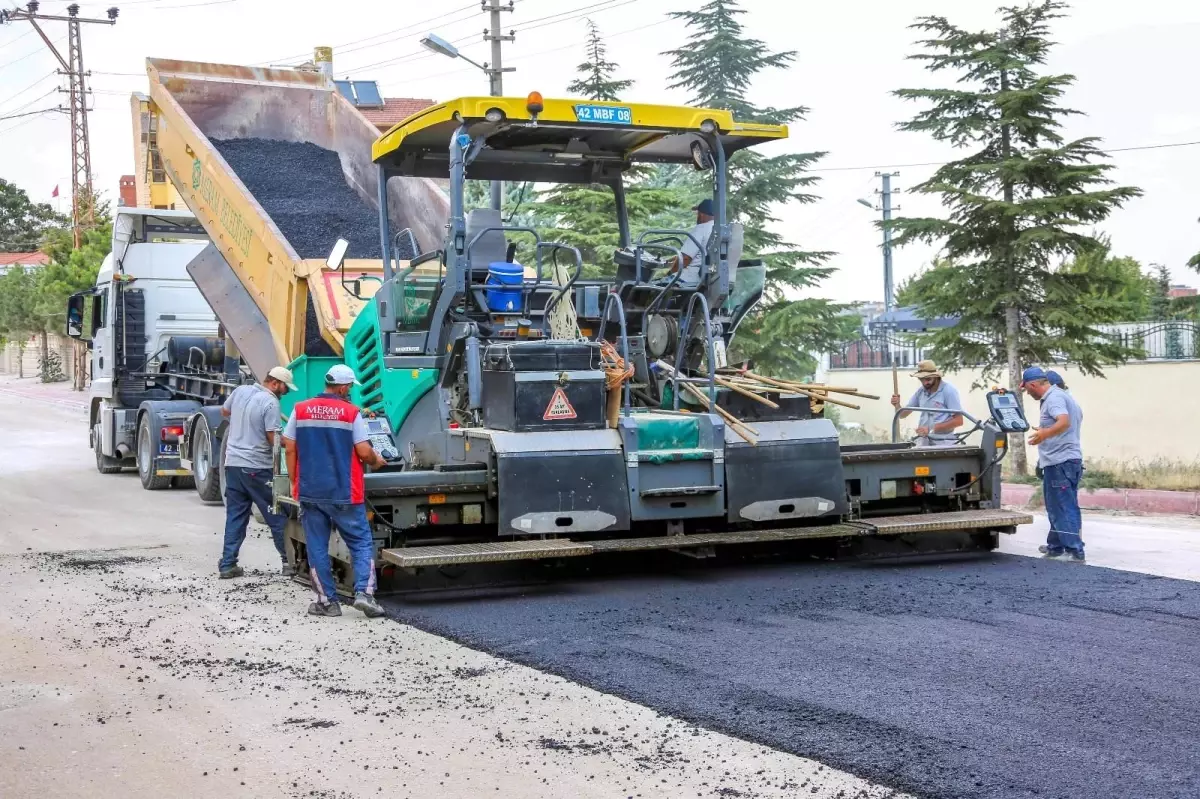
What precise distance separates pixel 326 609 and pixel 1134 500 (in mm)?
8484

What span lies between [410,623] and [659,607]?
141cm

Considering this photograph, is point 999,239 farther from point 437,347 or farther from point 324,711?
point 324,711

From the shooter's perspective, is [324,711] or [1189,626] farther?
[1189,626]

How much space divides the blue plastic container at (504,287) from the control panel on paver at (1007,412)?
336 cm

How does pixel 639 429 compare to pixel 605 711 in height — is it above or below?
above

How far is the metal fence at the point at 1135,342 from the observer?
55.0ft

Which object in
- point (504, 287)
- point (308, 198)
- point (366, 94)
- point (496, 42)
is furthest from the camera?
point (496, 42)

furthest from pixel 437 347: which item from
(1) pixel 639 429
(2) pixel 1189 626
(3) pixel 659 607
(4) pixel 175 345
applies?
(4) pixel 175 345

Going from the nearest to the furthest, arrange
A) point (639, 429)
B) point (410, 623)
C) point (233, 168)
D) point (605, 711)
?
point (605, 711) → point (410, 623) → point (639, 429) → point (233, 168)

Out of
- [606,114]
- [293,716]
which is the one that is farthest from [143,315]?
[293,716]

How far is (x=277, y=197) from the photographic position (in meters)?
12.8

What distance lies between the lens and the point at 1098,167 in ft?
48.8

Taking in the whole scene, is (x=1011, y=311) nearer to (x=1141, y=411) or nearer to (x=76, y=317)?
(x=1141, y=411)

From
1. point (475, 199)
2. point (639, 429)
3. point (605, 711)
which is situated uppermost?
point (475, 199)
